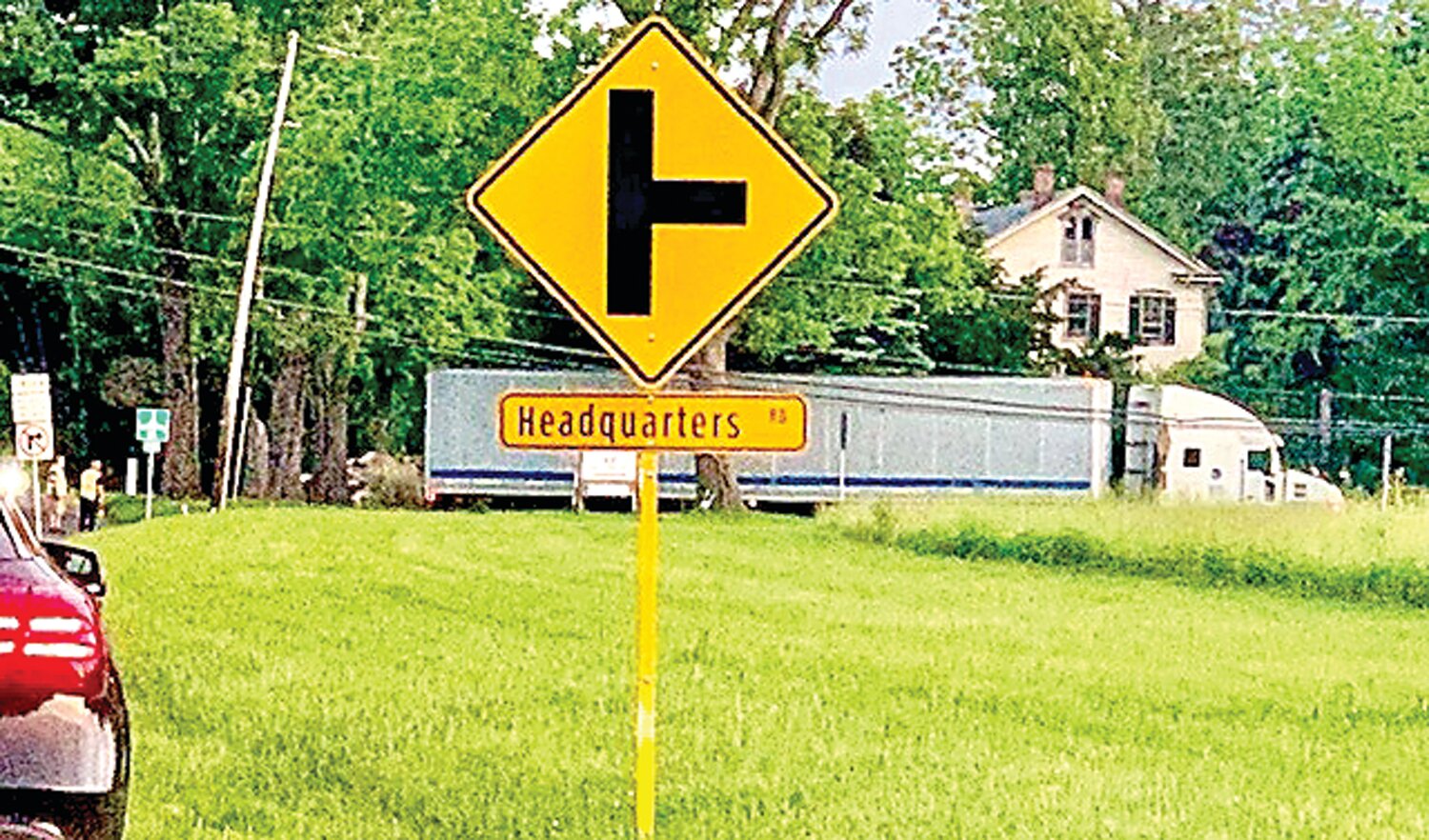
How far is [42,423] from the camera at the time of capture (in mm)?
46656

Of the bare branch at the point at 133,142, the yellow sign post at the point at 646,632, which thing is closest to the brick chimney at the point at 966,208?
the bare branch at the point at 133,142

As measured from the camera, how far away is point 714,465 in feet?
191

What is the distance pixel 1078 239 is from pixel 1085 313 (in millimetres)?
2178

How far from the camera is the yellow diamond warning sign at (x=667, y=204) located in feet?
33.2

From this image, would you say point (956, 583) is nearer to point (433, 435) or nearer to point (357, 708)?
point (357, 708)

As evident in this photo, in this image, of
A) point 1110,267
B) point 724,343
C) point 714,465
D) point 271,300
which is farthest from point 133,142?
point 1110,267

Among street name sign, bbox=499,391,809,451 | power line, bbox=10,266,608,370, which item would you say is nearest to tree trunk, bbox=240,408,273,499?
power line, bbox=10,266,608,370

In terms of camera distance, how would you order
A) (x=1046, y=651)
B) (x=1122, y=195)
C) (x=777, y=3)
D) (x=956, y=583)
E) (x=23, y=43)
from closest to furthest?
(x=1046, y=651), (x=956, y=583), (x=777, y=3), (x=23, y=43), (x=1122, y=195)

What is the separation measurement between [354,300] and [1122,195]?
33917 millimetres

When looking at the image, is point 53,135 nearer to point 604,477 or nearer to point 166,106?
point 166,106

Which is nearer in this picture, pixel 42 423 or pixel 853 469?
pixel 42 423

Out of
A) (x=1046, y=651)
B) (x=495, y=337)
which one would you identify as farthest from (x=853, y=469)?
(x=1046, y=651)

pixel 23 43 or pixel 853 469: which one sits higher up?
pixel 23 43

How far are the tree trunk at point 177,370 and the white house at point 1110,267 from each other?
2825cm
